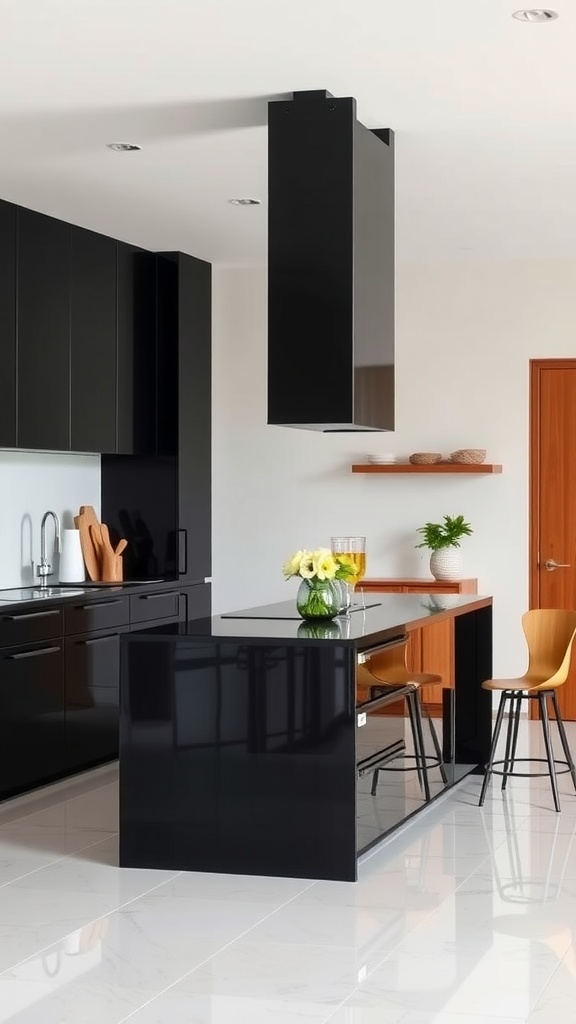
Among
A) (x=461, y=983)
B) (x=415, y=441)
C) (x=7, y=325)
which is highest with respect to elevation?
(x=7, y=325)

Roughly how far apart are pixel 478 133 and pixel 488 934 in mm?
3151

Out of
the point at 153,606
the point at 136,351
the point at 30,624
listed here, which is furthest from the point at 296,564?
the point at 136,351

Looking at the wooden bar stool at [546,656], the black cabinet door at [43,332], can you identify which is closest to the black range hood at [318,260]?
the wooden bar stool at [546,656]

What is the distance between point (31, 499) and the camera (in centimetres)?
770

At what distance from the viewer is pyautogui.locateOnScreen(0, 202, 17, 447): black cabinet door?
6617 millimetres

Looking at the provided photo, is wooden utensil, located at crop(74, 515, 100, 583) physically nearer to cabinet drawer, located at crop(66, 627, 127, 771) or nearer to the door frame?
cabinet drawer, located at crop(66, 627, 127, 771)

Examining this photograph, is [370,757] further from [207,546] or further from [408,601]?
[207,546]

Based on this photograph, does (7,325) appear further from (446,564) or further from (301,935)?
(301,935)

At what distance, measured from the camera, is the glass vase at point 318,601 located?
5.41 meters

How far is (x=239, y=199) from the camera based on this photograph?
273 inches

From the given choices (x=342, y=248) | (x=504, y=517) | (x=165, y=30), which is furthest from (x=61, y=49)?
(x=504, y=517)

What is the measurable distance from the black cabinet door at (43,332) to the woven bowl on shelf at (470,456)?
2.65 metres

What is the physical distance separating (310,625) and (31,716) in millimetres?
1846

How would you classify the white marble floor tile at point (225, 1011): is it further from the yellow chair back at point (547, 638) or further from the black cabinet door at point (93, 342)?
the black cabinet door at point (93, 342)
